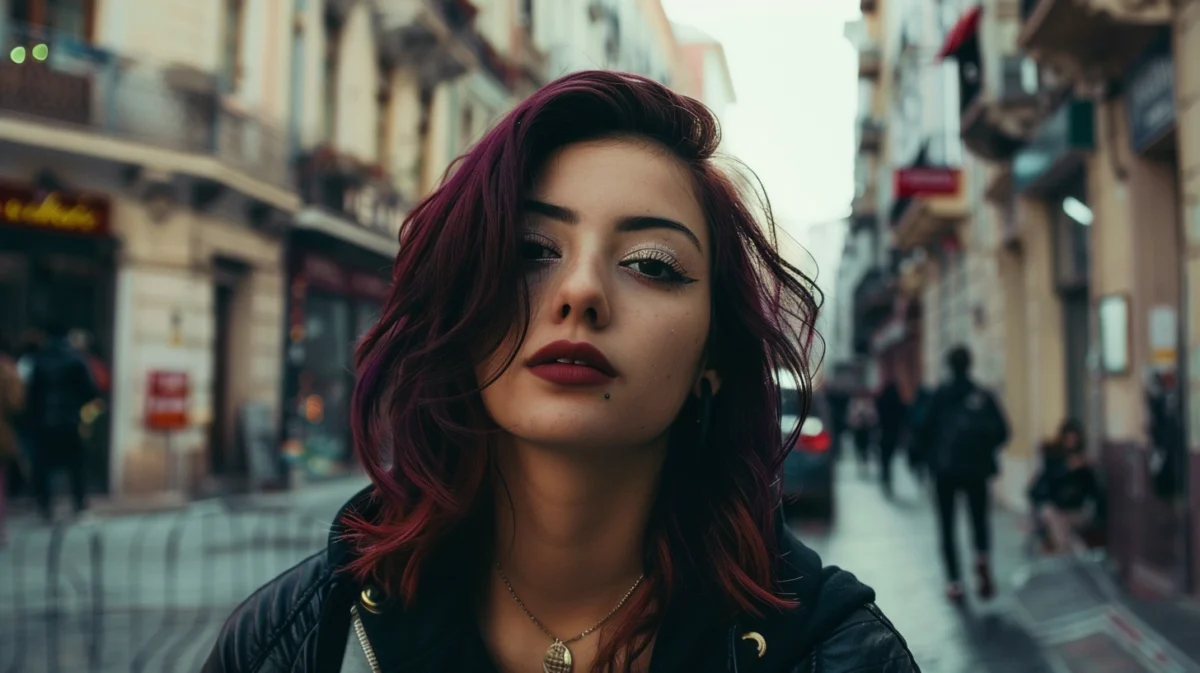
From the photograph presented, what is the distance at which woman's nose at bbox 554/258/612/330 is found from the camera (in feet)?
4.89

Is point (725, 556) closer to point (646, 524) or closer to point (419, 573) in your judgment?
point (646, 524)

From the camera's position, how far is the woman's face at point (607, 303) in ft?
4.91

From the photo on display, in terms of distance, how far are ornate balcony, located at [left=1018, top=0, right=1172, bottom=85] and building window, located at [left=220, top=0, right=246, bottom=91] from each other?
10083 mm

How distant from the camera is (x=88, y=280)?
44.7 feet

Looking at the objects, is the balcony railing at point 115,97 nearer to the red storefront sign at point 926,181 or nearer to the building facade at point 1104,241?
the red storefront sign at point 926,181

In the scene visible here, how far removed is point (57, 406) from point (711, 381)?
10220 millimetres

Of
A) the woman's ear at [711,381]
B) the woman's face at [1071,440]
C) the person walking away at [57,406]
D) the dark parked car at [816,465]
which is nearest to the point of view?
the woman's ear at [711,381]

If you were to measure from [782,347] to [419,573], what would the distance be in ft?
1.99

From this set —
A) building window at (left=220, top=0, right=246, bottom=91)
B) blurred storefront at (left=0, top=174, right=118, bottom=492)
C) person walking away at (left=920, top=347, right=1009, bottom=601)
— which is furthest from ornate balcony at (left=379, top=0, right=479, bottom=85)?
person walking away at (left=920, top=347, right=1009, bottom=601)

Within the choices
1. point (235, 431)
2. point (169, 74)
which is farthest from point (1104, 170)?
point (235, 431)

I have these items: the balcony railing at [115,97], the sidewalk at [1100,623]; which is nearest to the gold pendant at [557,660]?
the sidewalk at [1100,623]

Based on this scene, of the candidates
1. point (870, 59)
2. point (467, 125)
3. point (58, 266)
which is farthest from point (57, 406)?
point (870, 59)

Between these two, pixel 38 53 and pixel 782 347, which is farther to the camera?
pixel 38 53

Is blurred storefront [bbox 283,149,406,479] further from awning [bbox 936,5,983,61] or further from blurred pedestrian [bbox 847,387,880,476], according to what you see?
blurred pedestrian [bbox 847,387,880,476]
